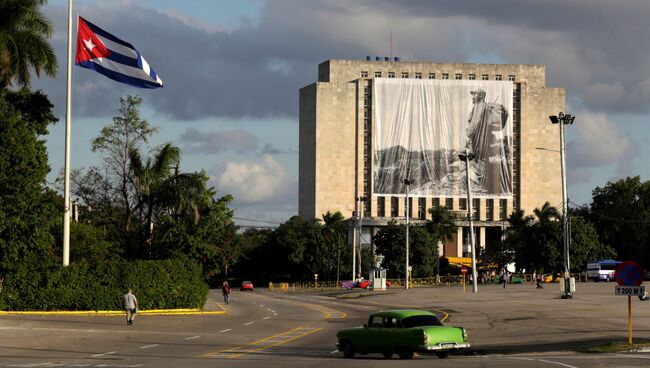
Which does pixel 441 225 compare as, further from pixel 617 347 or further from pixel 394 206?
pixel 617 347

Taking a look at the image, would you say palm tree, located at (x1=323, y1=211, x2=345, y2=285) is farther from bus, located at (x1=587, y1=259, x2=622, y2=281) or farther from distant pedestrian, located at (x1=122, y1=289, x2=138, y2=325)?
distant pedestrian, located at (x1=122, y1=289, x2=138, y2=325)

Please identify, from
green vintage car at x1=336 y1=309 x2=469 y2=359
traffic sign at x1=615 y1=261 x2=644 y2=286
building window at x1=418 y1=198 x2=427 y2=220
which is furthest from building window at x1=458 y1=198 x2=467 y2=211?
green vintage car at x1=336 y1=309 x2=469 y2=359

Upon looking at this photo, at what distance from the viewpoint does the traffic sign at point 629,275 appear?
29.6m

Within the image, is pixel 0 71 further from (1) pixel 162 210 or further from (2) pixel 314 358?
(2) pixel 314 358

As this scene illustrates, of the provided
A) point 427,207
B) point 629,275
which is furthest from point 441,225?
point 629,275

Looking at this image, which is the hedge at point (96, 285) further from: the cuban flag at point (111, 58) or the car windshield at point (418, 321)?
the car windshield at point (418, 321)

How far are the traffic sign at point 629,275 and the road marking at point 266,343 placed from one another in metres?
10.7

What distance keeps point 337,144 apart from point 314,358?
16011 cm

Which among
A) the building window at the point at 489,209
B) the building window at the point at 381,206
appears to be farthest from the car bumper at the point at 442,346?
the building window at the point at 489,209

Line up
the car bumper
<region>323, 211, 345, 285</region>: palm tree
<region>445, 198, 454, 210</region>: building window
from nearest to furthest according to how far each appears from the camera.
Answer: the car bumper, <region>323, 211, 345, 285</region>: palm tree, <region>445, 198, 454, 210</region>: building window

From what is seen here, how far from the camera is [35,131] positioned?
50.0 m

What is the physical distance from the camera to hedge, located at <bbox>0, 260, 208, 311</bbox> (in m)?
46.0

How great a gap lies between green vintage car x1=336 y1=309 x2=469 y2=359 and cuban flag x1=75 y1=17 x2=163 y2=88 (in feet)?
53.2

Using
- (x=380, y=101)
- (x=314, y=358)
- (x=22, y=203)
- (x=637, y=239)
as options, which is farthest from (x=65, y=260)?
(x=380, y=101)
